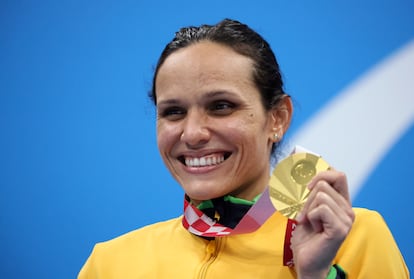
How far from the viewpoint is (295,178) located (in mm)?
1010

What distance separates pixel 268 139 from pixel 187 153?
0.18 m

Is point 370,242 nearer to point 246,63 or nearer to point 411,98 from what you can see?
point 246,63

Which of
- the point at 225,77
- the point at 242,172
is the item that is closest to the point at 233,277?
the point at 242,172

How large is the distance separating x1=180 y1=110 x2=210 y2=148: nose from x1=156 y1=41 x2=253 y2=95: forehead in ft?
0.20

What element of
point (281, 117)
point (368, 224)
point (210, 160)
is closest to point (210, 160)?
point (210, 160)

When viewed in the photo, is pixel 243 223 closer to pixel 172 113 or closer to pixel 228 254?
pixel 228 254

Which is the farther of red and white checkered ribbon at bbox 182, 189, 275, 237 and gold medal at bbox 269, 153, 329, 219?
red and white checkered ribbon at bbox 182, 189, 275, 237

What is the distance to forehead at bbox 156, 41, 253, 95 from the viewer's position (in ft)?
3.97

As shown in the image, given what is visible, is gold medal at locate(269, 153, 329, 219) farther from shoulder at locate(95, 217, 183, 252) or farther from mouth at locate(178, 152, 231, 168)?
shoulder at locate(95, 217, 183, 252)

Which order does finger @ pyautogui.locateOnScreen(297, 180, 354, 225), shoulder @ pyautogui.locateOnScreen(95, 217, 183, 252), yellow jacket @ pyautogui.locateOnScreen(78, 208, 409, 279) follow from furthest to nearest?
shoulder @ pyautogui.locateOnScreen(95, 217, 183, 252)
yellow jacket @ pyautogui.locateOnScreen(78, 208, 409, 279)
finger @ pyautogui.locateOnScreen(297, 180, 354, 225)

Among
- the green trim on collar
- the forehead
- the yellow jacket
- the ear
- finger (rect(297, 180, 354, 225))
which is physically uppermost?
the forehead

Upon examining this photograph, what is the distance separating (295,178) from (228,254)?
0.29m

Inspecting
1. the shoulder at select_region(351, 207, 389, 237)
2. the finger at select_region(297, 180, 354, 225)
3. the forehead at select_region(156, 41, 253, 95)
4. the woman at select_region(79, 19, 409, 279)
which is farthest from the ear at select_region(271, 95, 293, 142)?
the finger at select_region(297, 180, 354, 225)

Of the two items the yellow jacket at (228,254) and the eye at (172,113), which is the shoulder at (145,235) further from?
the eye at (172,113)
